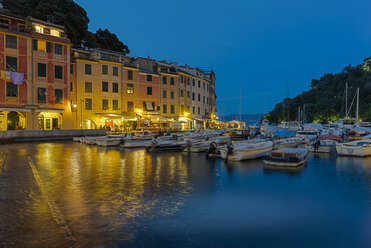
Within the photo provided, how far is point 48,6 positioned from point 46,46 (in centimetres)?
2317

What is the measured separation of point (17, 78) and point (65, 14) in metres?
27.9

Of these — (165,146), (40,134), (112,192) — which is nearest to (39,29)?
(40,134)

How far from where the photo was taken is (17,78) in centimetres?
3522

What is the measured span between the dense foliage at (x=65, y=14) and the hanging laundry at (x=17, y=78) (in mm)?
17754

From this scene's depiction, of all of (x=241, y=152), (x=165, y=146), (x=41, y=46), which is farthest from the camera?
(x=41, y=46)

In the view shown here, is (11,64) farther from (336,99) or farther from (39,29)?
(336,99)

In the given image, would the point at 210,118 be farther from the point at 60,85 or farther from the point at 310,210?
the point at 310,210

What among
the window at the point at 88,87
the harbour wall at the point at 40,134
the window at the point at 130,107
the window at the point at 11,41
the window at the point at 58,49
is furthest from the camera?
the window at the point at 130,107

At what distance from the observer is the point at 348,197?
34.0 feet

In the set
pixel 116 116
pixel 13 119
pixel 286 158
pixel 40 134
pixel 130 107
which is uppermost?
pixel 130 107

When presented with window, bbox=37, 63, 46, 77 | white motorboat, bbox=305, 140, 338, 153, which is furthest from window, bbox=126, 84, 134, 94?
white motorboat, bbox=305, 140, 338, 153

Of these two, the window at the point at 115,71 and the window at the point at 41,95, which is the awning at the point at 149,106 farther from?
the window at the point at 41,95

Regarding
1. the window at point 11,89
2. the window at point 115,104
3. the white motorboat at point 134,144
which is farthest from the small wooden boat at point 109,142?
the window at point 115,104

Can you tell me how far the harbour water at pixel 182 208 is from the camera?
253 inches
